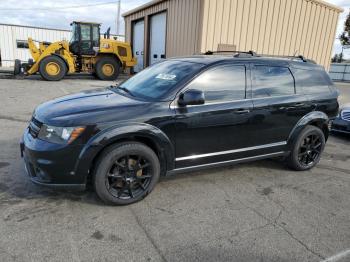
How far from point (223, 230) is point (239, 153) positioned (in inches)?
50.4

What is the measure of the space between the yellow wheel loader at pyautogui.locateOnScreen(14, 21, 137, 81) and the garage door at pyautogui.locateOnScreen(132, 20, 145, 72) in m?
0.86

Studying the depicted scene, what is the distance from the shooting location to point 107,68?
54.5 ft

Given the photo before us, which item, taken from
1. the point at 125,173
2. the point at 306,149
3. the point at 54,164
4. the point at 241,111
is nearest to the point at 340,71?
the point at 306,149

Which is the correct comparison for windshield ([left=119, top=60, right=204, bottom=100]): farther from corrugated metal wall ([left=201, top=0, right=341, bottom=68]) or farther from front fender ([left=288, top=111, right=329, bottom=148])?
corrugated metal wall ([left=201, top=0, right=341, bottom=68])

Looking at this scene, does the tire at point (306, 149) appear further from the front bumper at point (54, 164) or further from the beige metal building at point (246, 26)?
the beige metal building at point (246, 26)

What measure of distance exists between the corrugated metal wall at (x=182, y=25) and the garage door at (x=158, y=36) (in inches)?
17.2

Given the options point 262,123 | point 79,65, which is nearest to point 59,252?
point 262,123

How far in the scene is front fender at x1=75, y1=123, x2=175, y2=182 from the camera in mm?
3004

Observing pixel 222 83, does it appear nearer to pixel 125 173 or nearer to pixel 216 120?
pixel 216 120

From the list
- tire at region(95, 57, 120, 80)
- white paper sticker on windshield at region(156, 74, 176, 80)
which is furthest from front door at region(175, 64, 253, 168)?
tire at region(95, 57, 120, 80)

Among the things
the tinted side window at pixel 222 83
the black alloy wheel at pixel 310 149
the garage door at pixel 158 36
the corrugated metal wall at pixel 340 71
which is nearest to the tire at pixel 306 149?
the black alloy wheel at pixel 310 149

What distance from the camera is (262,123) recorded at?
3973mm

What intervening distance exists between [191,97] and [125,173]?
3.66 ft

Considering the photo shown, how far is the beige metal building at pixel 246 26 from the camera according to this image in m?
10.5
